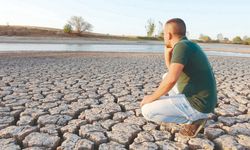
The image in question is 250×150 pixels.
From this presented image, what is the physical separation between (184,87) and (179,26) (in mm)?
524

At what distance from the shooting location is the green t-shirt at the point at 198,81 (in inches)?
87.6

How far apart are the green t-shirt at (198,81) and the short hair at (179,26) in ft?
0.19

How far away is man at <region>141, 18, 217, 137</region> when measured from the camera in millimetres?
2164

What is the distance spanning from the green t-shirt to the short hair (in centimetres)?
6

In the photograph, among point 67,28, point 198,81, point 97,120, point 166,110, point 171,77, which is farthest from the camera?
point 67,28

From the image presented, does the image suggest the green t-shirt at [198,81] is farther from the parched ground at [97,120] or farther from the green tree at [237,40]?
the green tree at [237,40]

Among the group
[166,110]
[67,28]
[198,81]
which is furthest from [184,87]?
[67,28]

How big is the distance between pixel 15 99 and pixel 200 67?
2605 mm

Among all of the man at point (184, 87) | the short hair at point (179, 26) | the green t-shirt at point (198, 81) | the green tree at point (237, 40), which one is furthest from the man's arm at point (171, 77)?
the green tree at point (237, 40)

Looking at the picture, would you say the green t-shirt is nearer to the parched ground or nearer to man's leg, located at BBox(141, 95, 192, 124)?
man's leg, located at BBox(141, 95, 192, 124)

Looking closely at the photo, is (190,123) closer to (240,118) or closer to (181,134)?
(181,134)

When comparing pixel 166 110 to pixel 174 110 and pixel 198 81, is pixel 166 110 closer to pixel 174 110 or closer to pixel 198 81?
pixel 174 110

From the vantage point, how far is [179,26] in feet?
7.40

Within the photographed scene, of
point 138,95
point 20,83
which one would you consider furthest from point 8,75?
point 138,95
